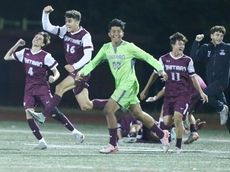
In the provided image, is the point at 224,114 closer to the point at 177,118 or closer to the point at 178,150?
the point at 177,118

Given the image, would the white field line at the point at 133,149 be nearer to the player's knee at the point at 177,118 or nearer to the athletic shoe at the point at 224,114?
the player's knee at the point at 177,118

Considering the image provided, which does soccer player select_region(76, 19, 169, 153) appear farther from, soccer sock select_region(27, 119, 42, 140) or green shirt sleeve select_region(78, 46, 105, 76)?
soccer sock select_region(27, 119, 42, 140)

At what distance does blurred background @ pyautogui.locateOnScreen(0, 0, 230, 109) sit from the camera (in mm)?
28312

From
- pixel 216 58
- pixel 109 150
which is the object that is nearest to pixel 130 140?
pixel 216 58

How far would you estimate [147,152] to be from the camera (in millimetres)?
13422

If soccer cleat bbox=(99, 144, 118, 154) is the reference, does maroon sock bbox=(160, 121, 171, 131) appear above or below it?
above

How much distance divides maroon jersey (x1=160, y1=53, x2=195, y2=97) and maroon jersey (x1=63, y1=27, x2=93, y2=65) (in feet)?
4.06

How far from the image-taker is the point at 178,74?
1377 cm

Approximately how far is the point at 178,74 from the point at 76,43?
5.40 feet

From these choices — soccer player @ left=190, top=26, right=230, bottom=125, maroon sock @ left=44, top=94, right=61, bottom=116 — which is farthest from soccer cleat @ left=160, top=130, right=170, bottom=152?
soccer player @ left=190, top=26, right=230, bottom=125

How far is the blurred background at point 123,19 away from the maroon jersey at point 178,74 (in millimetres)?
12749

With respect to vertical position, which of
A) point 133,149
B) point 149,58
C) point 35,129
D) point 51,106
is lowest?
point 133,149

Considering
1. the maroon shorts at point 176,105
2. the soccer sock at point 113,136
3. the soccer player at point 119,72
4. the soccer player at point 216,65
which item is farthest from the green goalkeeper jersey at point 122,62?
the soccer player at point 216,65

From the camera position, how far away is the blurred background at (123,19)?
28.3 meters
